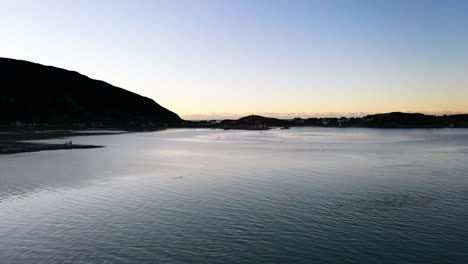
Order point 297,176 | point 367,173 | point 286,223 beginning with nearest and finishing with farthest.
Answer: point 286,223, point 297,176, point 367,173

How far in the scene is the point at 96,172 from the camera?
5556cm

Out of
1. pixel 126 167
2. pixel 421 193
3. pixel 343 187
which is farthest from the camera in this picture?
pixel 126 167

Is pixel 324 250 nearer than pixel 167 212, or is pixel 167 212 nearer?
pixel 324 250

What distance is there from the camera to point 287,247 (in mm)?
22703

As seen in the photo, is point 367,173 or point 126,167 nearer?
point 367,173

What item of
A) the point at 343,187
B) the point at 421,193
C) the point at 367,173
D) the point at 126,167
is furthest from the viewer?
the point at 126,167

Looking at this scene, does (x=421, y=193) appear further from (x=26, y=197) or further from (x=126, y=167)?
(x=126, y=167)

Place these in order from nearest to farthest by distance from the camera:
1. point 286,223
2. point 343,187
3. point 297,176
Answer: point 286,223 → point 343,187 → point 297,176

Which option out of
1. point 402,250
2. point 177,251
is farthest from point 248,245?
point 402,250

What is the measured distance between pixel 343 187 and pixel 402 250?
20.4m

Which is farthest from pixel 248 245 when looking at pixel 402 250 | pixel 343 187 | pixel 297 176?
pixel 297 176

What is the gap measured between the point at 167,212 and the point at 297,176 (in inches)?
955

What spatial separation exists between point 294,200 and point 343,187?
32.6 ft

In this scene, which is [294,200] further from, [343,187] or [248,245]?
[248,245]
